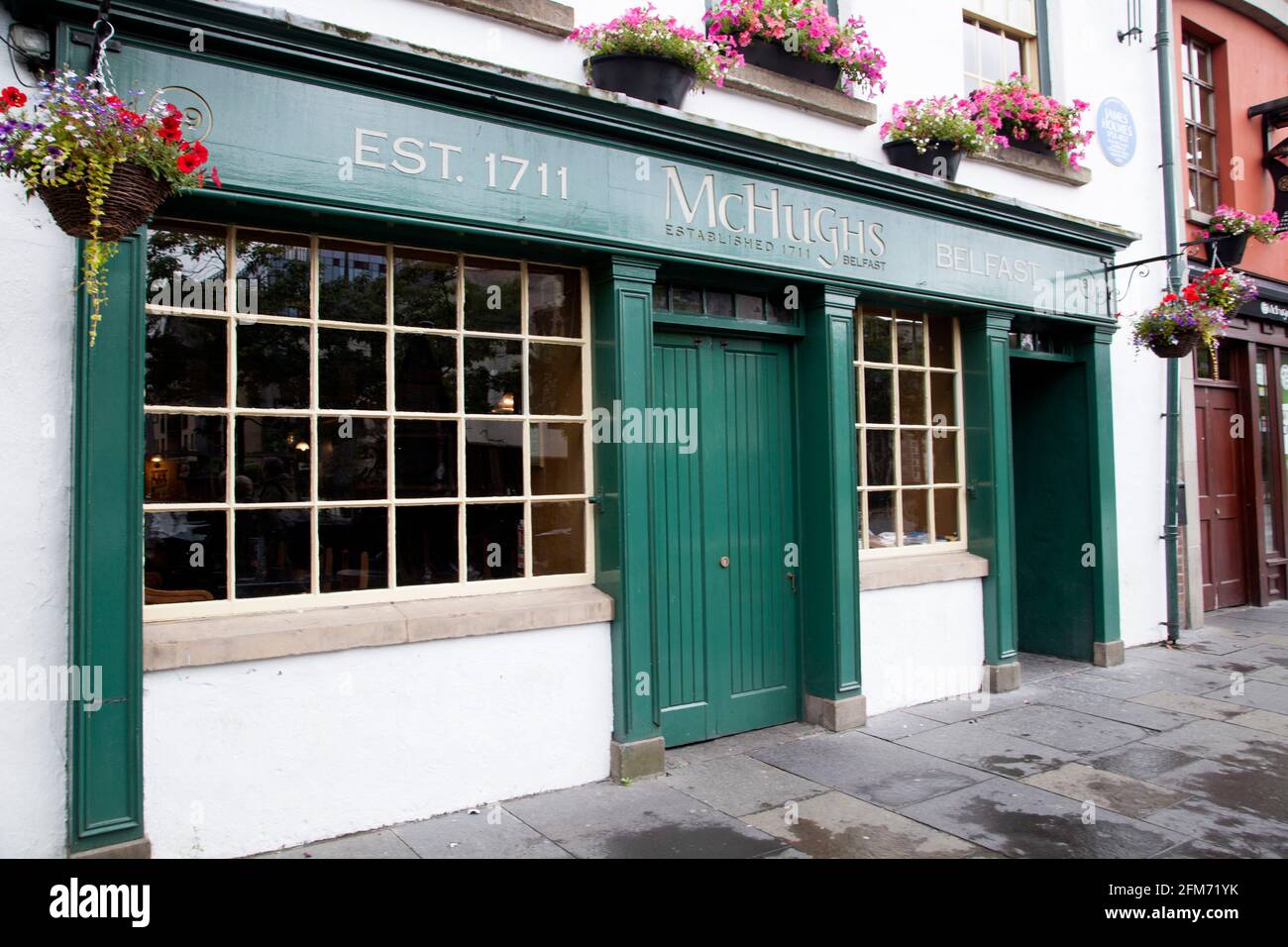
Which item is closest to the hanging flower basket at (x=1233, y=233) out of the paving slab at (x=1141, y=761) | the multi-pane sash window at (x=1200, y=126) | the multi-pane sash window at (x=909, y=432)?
the multi-pane sash window at (x=1200, y=126)

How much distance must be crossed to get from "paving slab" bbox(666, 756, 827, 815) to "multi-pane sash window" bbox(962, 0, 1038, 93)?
233 inches

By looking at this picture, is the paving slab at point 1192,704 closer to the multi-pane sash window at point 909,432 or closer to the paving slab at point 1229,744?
the paving slab at point 1229,744

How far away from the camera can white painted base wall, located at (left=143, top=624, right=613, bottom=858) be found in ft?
12.7

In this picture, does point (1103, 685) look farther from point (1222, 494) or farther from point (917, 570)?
point (1222, 494)

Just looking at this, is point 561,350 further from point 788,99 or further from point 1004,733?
point 1004,733

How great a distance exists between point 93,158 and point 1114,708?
22.8 feet

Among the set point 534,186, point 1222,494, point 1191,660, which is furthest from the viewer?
point 1222,494

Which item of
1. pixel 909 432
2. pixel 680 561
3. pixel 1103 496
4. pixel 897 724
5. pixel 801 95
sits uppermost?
pixel 801 95

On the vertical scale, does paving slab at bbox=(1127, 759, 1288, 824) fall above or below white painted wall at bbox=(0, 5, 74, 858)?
below

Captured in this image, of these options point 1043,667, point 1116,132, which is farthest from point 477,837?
point 1116,132

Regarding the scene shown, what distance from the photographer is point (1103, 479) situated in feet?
26.0

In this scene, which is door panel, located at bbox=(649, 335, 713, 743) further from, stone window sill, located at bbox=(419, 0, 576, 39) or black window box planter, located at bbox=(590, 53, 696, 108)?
stone window sill, located at bbox=(419, 0, 576, 39)

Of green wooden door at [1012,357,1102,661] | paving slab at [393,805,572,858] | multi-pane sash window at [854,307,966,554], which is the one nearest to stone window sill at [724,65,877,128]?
multi-pane sash window at [854,307,966,554]
